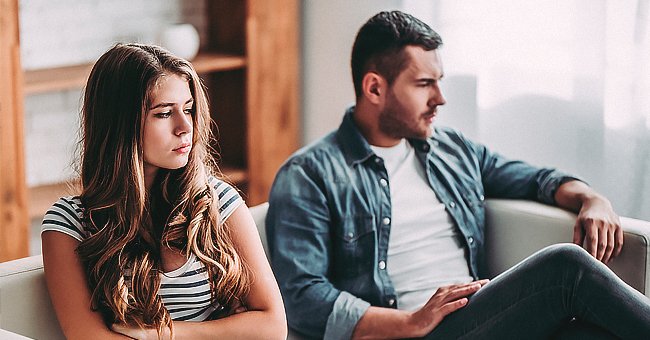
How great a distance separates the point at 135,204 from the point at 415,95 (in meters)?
0.85

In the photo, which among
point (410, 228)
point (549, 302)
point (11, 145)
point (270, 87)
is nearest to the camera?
point (549, 302)

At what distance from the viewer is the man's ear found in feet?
7.83

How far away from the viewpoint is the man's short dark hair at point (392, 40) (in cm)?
237

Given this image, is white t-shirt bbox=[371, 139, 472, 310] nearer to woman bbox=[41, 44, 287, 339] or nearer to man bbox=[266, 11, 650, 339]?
Result: man bbox=[266, 11, 650, 339]

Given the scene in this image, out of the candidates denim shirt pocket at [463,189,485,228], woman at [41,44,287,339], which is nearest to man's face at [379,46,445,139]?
denim shirt pocket at [463,189,485,228]

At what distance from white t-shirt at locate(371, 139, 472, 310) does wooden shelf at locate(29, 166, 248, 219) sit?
761mm

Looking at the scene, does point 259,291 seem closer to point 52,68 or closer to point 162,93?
point 162,93

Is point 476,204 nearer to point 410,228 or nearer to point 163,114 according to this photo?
point 410,228

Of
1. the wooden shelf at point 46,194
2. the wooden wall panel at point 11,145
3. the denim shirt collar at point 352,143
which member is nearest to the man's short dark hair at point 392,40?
the denim shirt collar at point 352,143

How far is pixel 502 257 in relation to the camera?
243 cm

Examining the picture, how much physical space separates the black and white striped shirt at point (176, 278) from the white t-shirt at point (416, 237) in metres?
0.62

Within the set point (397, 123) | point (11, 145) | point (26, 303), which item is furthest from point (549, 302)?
point (11, 145)

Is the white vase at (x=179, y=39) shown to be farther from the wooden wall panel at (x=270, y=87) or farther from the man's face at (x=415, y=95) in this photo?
the man's face at (x=415, y=95)

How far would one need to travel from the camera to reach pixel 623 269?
2197 millimetres
